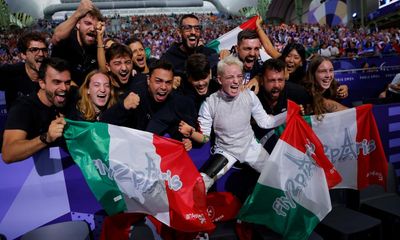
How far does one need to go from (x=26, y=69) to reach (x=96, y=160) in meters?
1.95

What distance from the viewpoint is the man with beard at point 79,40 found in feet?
11.7

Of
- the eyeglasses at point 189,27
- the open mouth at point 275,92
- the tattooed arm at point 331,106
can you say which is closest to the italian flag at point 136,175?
the open mouth at point 275,92

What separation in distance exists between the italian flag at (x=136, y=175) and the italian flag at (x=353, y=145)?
1541 millimetres

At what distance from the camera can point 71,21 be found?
3.56m

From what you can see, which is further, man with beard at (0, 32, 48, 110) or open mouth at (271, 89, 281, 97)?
man with beard at (0, 32, 48, 110)

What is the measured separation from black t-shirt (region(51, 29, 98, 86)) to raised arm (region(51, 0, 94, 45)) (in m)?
0.10

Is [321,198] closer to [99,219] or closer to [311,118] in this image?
[311,118]

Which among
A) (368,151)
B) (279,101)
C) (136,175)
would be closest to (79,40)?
(136,175)

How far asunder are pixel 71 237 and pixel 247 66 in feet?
8.90

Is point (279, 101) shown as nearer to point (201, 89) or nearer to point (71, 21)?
point (201, 89)

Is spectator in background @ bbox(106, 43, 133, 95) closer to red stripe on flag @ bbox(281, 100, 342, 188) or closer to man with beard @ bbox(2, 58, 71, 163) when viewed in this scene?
man with beard @ bbox(2, 58, 71, 163)

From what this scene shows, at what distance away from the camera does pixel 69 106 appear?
3.12 metres

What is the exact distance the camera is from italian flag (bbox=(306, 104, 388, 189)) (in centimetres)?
332

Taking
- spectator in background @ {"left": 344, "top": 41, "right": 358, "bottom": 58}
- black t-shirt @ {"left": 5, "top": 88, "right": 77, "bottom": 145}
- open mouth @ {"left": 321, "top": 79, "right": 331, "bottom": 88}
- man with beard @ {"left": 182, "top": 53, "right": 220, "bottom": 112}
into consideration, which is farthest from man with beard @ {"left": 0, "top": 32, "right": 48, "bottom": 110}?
spectator in background @ {"left": 344, "top": 41, "right": 358, "bottom": 58}
